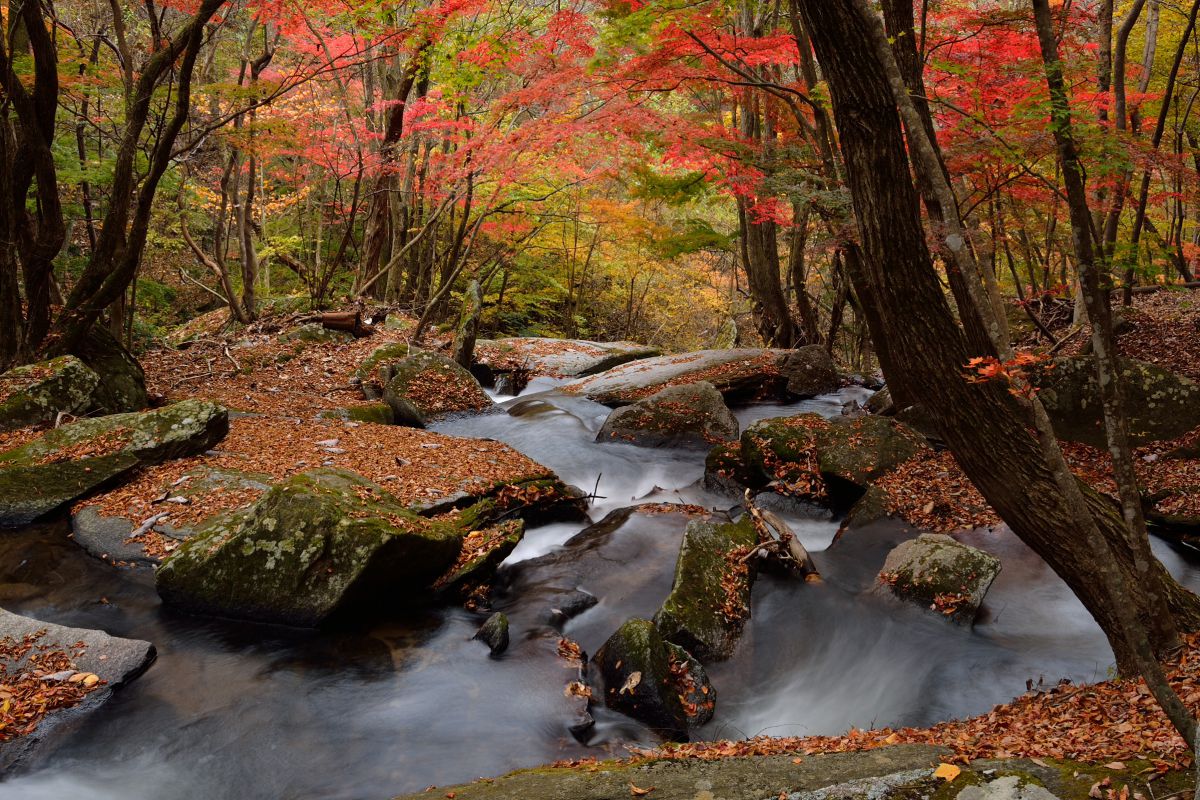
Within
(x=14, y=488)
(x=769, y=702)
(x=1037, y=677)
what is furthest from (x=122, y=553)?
(x=1037, y=677)

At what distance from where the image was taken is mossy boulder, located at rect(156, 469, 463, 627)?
5035 millimetres

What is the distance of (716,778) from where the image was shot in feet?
8.93

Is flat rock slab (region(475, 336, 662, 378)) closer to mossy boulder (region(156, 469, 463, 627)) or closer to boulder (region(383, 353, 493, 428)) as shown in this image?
boulder (region(383, 353, 493, 428))

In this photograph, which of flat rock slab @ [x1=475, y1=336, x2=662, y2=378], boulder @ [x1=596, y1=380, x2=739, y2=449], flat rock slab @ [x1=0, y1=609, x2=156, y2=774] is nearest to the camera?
flat rock slab @ [x1=0, y1=609, x2=156, y2=774]

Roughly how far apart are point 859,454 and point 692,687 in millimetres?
4189

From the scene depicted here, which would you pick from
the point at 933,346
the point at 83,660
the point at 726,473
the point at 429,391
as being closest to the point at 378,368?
the point at 429,391

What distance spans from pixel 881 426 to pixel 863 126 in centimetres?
544

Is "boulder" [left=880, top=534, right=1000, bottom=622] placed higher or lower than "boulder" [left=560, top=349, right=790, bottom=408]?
lower

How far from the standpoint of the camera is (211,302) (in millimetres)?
21000

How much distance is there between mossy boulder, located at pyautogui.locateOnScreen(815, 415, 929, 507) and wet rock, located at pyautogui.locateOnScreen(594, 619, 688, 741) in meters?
3.79

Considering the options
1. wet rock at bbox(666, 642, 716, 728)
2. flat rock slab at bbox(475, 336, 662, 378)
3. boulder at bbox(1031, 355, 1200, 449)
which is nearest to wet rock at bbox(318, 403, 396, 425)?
flat rock slab at bbox(475, 336, 662, 378)

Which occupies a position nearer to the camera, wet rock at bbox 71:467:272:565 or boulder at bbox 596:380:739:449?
wet rock at bbox 71:467:272:565

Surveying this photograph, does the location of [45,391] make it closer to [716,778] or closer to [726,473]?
[726,473]

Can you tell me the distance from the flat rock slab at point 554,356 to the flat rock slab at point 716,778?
1125 cm
